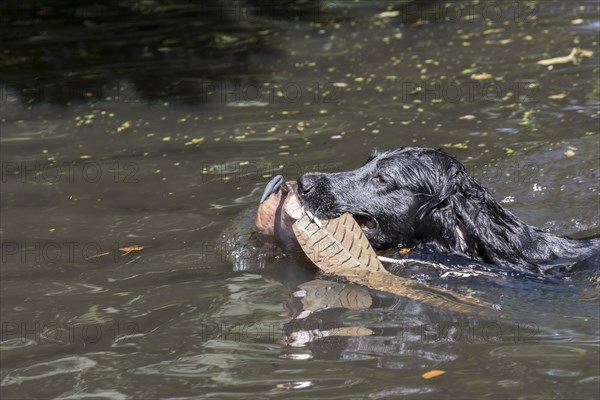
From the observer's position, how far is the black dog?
7438 mm

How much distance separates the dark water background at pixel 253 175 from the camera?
6.01 meters

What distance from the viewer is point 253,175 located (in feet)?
33.0

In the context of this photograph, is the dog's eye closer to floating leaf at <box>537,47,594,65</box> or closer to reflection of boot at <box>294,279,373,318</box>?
reflection of boot at <box>294,279,373,318</box>

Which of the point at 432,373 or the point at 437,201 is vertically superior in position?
the point at 437,201

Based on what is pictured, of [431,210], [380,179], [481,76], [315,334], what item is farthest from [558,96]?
[315,334]

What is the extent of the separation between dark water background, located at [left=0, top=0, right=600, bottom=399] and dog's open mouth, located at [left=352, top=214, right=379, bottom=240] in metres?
0.57

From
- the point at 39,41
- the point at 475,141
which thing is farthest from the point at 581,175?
the point at 39,41

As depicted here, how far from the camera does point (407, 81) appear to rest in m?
12.9

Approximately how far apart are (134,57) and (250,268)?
24.5 feet

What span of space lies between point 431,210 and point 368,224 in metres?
0.62

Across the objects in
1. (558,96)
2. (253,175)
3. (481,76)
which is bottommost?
(253,175)

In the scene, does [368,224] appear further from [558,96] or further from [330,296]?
[558,96]

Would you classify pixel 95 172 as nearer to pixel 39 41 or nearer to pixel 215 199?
pixel 215 199

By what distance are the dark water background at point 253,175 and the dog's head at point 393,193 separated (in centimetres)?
56
